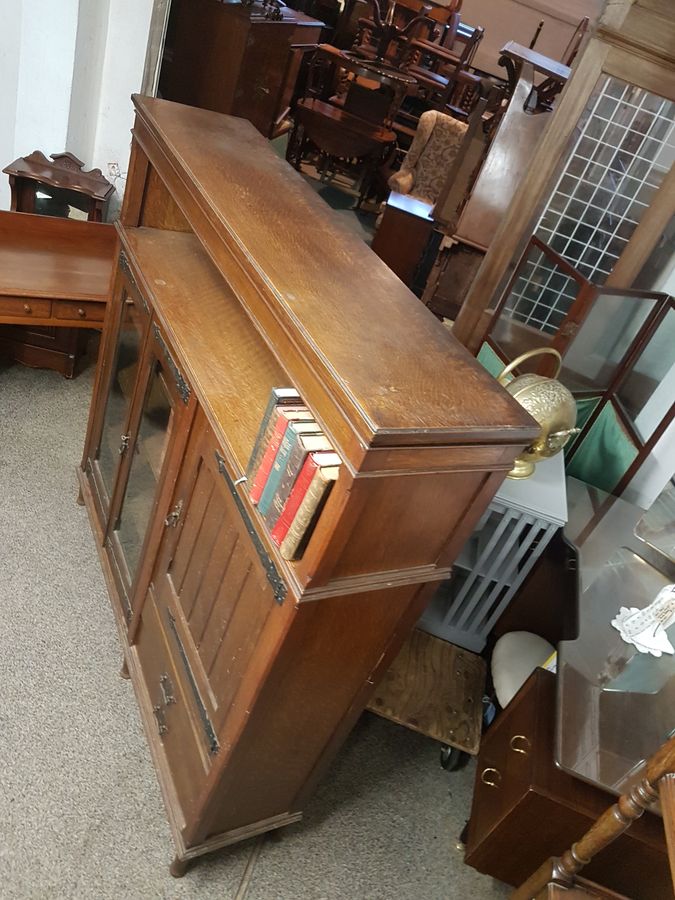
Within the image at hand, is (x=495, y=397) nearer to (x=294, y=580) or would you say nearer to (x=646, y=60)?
(x=294, y=580)

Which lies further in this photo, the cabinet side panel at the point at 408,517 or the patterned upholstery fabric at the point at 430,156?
the patterned upholstery fabric at the point at 430,156

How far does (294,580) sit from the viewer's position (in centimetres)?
105

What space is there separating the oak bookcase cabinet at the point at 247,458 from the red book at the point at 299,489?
0.04m

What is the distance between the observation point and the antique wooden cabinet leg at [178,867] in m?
1.50

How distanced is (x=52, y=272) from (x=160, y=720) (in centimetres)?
174

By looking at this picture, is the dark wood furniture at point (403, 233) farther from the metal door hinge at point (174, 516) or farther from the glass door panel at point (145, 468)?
the metal door hinge at point (174, 516)

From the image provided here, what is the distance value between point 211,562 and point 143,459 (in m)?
0.51

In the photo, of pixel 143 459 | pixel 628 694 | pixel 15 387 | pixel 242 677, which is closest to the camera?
pixel 242 677

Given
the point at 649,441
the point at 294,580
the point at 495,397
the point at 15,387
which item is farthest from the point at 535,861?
the point at 15,387

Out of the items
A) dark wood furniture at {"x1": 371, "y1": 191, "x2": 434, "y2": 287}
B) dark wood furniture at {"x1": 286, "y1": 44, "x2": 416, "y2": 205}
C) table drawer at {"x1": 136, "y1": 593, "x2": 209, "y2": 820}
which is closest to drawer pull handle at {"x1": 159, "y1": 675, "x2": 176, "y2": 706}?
table drawer at {"x1": 136, "y1": 593, "x2": 209, "y2": 820}

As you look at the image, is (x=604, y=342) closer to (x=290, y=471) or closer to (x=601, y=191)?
(x=601, y=191)

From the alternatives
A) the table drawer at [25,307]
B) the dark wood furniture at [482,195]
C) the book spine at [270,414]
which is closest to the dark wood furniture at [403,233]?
the dark wood furniture at [482,195]

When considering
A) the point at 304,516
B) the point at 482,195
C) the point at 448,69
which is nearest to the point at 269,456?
the point at 304,516

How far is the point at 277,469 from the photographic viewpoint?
1065mm
